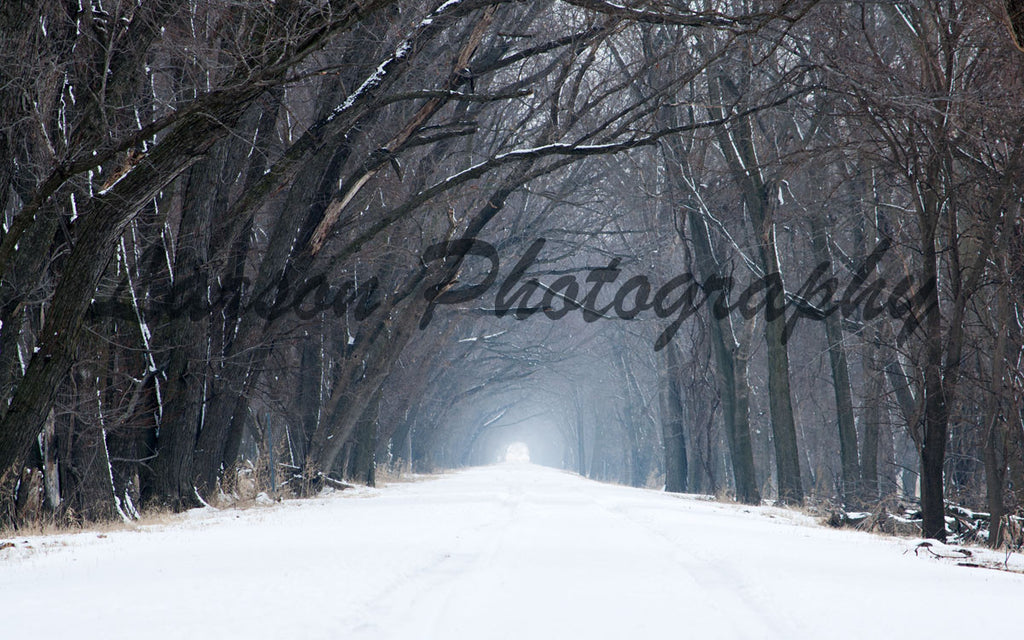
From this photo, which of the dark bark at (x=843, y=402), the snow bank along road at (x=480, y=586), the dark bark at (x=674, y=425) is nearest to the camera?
the snow bank along road at (x=480, y=586)

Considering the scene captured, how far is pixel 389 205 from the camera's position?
1873 cm

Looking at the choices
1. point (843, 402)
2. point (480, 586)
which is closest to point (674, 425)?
point (843, 402)

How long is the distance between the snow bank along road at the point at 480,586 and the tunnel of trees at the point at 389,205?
103 inches

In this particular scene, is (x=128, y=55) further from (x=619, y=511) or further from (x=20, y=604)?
(x=619, y=511)

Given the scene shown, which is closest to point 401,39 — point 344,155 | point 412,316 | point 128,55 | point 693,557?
point 344,155

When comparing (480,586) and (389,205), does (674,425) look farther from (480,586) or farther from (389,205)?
(480,586)

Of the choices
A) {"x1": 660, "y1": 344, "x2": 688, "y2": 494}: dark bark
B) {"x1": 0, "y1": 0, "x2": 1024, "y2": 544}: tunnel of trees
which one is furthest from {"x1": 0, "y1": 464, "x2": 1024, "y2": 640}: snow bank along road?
{"x1": 660, "y1": 344, "x2": 688, "y2": 494}: dark bark

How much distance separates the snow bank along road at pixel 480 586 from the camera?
454 centimetres

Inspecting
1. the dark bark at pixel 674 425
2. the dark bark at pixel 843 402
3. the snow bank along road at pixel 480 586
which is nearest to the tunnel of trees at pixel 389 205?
the dark bark at pixel 843 402

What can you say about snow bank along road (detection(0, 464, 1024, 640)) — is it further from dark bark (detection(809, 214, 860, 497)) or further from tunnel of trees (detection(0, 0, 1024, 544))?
dark bark (detection(809, 214, 860, 497))

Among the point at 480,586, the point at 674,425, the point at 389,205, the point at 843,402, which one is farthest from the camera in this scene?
the point at 674,425

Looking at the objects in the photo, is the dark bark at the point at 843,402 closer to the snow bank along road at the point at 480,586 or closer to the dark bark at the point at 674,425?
the snow bank along road at the point at 480,586

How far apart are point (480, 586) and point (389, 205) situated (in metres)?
13.7

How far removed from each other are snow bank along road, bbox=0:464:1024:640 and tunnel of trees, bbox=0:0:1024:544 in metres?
2.62
